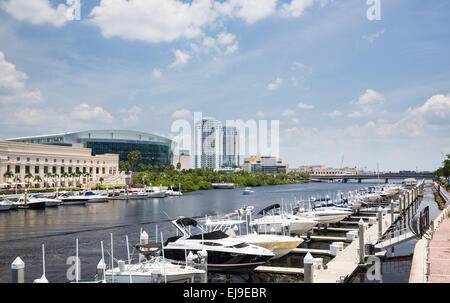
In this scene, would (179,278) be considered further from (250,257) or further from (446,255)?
(446,255)

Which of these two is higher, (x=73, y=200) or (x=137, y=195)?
(x=73, y=200)

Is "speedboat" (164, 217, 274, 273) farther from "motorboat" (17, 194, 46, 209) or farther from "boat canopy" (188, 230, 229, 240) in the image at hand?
"motorboat" (17, 194, 46, 209)

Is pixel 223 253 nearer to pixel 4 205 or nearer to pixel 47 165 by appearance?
pixel 4 205

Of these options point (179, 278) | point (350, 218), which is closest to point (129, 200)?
point (350, 218)

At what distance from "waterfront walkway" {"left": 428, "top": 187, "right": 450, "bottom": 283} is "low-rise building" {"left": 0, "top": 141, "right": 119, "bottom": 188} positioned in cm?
8749

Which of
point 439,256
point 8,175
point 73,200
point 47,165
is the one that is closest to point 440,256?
point 439,256

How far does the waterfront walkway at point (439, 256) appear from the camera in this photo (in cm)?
1586

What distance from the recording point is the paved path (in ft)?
52.1

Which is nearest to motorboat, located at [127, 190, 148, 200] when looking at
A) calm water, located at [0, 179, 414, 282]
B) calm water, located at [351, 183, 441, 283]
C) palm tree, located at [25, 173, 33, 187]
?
palm tree, located at [25, 173, 33, 187]

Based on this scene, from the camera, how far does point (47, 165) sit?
105m

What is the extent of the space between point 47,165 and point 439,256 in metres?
105

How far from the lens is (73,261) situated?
2516 centimetres

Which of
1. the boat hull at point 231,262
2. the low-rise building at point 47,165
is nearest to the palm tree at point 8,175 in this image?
the low-rise building at point 47,165

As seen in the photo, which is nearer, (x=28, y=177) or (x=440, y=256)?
(x=440, y=256)
